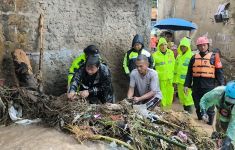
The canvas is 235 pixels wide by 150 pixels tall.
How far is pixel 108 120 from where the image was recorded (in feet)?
15.2

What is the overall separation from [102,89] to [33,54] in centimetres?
125

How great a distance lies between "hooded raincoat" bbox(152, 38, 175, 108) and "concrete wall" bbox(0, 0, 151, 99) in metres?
0.41

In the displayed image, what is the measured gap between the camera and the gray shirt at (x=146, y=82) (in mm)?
6059

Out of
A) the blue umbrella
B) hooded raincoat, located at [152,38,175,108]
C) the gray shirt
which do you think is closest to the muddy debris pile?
the gray shirt

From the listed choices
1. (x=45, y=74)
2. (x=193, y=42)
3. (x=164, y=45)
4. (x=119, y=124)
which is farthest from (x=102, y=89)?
(x=193, y=42)

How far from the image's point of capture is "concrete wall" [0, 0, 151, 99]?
20.5 ft

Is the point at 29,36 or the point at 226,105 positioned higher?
the point at 29,36

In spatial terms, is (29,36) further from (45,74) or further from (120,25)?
(120,25)

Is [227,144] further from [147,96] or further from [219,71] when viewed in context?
[219,71]

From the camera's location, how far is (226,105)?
5.01m

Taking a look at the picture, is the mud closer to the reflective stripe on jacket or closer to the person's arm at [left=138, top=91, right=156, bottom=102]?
the person's arm at [left=138, top=91, right=156, bottom=102]

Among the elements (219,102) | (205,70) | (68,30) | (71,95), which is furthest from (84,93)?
(205,70)

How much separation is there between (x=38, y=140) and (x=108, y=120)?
0.79 m

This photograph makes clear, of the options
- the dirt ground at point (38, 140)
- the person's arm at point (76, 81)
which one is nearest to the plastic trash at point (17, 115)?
the dirt ground at point (38, 140)
